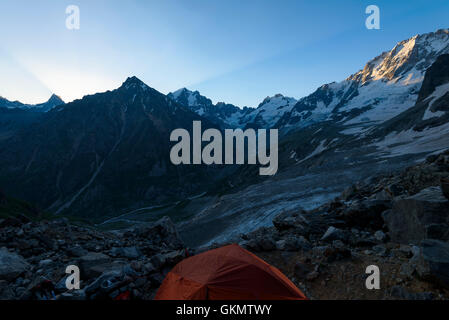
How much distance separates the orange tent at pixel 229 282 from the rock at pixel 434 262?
333 centimetres

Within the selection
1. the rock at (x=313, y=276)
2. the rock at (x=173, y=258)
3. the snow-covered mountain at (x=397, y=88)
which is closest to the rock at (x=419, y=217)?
the rock at (x=313, y=276)

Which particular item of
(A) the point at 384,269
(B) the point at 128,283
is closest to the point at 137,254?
(B) the point at 128,283

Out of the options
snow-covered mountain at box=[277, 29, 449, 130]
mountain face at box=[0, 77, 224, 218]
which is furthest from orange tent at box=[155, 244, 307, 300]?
snow-covered mountain at box=[277, 29, 449, 130]

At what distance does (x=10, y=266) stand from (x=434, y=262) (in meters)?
14.4

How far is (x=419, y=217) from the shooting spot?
913cm

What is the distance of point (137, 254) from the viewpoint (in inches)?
532

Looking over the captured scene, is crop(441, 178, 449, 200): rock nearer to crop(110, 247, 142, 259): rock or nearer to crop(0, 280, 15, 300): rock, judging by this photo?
crop(110, 247, 142, 259): rock

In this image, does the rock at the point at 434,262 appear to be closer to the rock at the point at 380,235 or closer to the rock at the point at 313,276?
the rock at the point at 313,276

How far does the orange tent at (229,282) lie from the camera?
23.4ft

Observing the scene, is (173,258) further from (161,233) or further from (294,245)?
(161,233)

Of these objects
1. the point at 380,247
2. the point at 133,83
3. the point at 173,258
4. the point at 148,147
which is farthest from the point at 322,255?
the point at 133,83

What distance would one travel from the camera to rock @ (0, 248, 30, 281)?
366 inches
